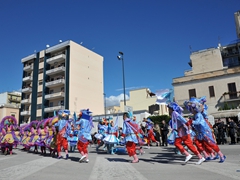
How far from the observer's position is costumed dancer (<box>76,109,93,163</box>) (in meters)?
8.46

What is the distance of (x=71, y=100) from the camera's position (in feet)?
139

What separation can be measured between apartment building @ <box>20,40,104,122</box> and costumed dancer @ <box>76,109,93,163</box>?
33426 mm

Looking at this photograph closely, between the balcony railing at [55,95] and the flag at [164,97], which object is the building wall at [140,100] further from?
the flag at [164,97]

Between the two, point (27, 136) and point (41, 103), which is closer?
point (27, 136)

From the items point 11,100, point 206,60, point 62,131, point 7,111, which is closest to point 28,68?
point 7,111

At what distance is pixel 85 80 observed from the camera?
46.7 m

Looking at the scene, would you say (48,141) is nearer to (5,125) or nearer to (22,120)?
(5,125)

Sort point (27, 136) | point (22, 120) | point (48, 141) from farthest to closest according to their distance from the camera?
point (22, 120)
point (27, 136)
point (48, 141)

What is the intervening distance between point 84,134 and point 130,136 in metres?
1.88

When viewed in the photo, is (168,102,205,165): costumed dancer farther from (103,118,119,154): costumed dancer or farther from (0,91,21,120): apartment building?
(0,91,21,120): apartment building

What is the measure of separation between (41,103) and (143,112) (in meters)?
24.9

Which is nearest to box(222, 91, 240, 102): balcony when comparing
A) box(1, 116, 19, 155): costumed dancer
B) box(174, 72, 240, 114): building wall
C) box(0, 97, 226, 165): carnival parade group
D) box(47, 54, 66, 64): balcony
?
box(174, 72, 240, 114): building wall

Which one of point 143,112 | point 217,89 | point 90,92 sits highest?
point 90,92

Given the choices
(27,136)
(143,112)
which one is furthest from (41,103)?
(27,136)
